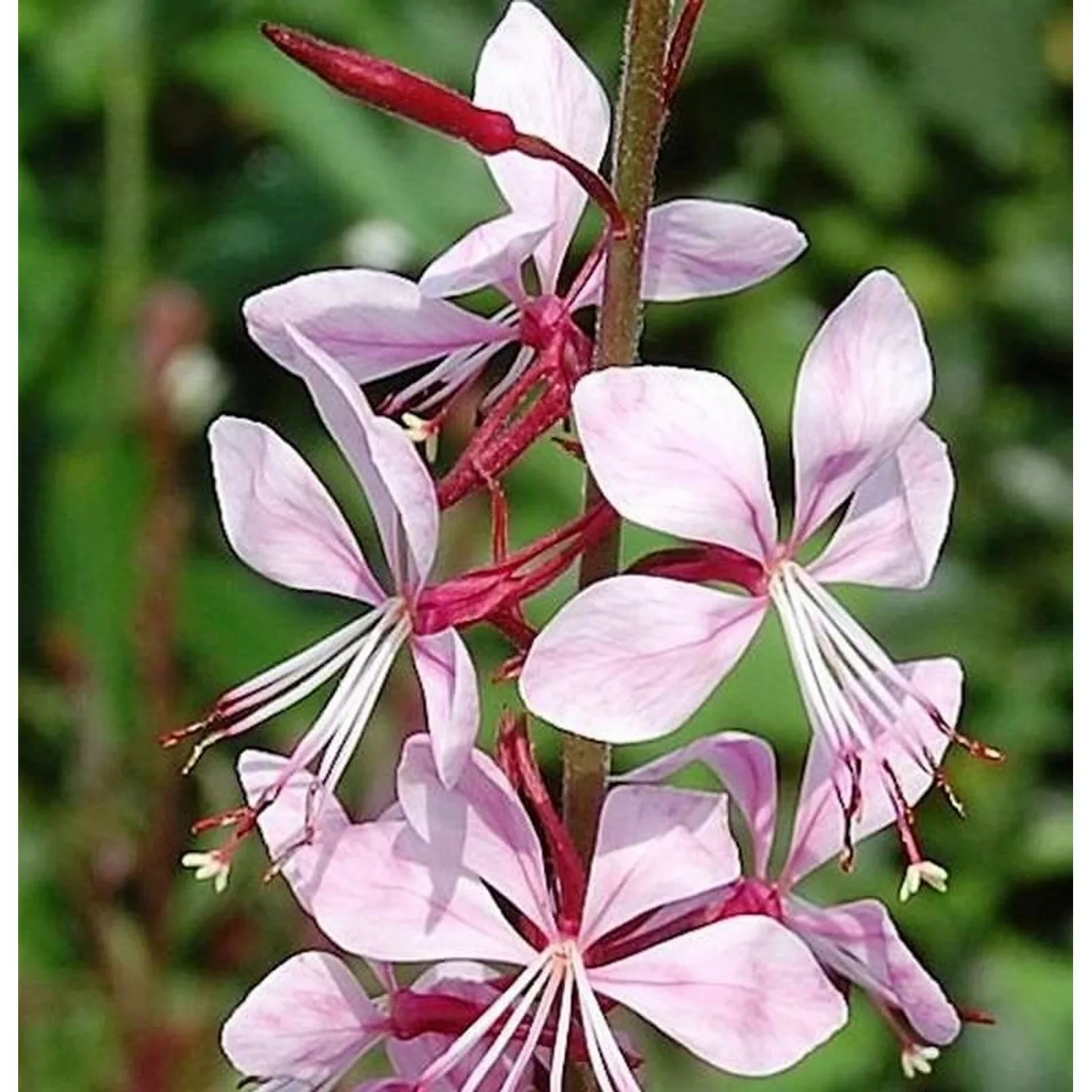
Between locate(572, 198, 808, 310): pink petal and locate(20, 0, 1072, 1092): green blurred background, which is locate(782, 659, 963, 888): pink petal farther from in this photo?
locate(20, 0, 1072, 1092): green blurred background

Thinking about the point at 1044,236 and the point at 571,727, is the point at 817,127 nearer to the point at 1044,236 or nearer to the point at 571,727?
the point at 1044,236

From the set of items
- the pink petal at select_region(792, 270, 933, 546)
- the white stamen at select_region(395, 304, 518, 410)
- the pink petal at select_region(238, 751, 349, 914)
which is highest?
the pink petal at select_region(792, 270, 933, 546)

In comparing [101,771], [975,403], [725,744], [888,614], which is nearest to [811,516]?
[725,744]

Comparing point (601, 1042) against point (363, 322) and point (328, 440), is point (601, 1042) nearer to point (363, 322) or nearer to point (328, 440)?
point (363, 322)

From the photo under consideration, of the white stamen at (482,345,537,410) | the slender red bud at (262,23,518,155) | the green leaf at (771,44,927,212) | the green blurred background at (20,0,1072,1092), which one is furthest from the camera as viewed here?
the green leaf at (771,44,927,212)

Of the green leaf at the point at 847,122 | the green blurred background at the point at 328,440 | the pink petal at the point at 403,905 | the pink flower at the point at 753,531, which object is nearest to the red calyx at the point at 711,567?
the pink flower at the point at 753,531

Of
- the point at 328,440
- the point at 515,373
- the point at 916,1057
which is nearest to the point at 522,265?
the point at 515,373

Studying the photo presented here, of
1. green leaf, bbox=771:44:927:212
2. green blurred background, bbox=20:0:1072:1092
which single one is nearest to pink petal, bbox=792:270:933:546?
green blurred background, bbox=20:0:1072:1092
